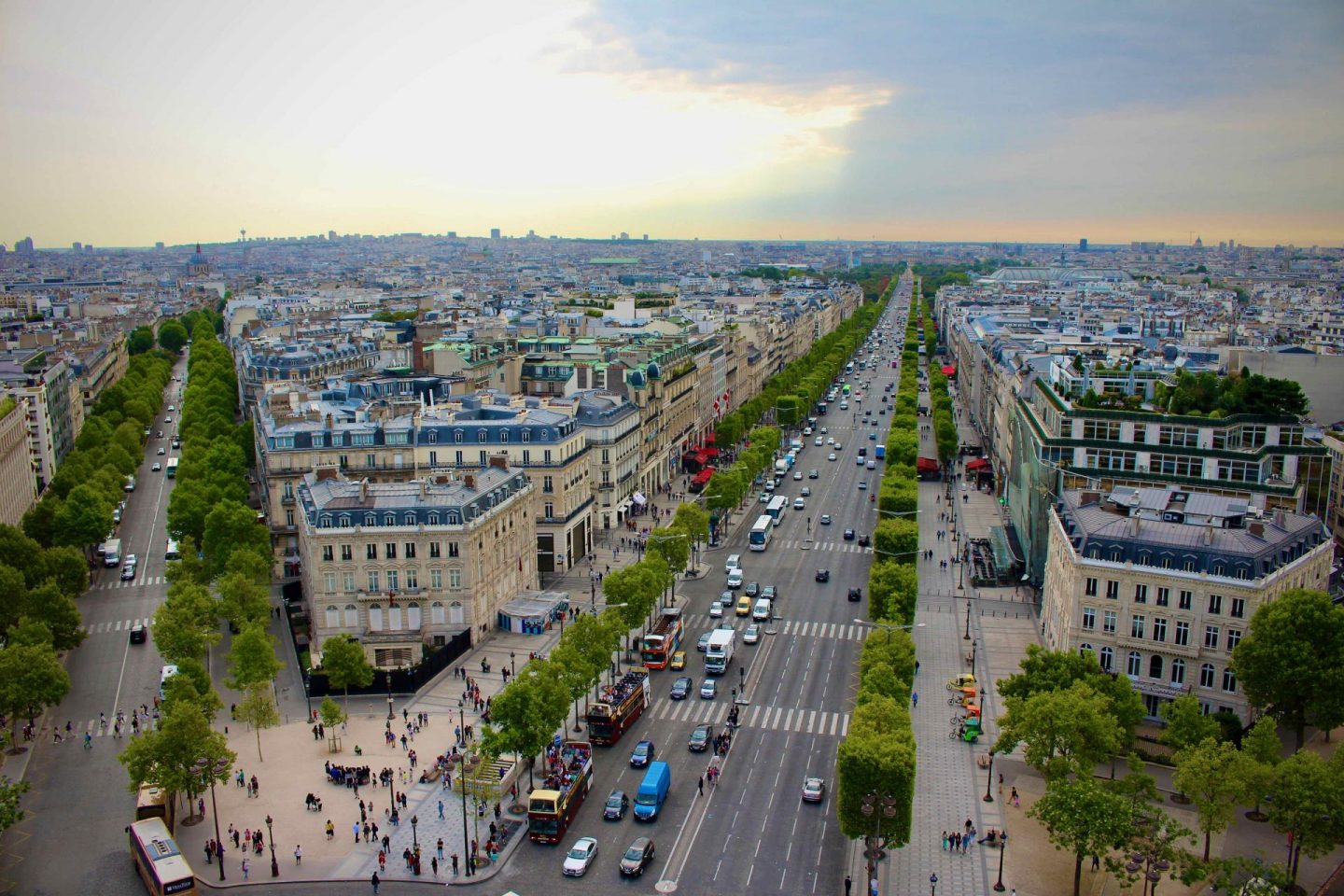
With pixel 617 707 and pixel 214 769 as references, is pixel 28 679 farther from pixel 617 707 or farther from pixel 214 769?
pixel 617 707

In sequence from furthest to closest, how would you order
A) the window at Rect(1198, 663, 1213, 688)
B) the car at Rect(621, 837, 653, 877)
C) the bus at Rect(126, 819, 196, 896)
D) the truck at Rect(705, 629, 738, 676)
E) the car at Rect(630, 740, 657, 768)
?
1. the truck at Rect(705, 629, 738, 676)
2. the window at Rect(1198, 663, 1213, 688)
3. the car at Rect(630, 740, 657, 768)
4. the car at Rect(621, 837, 653, 877)
5. the bus at Rect(126, 819, 196, 896)

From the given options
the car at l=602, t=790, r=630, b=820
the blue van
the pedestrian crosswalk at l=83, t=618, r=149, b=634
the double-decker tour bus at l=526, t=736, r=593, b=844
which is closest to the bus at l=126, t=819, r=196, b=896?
the double-decker tour bus at l=526, t=736, r=593, b=844

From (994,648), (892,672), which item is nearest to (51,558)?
(892,672)

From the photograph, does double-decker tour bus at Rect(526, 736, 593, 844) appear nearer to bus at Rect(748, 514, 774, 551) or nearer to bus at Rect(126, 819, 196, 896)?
bus at Rect(126, 819, 196, 896)

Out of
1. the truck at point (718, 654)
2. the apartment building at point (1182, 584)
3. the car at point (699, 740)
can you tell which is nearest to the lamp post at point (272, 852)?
the car at point (699, 740)

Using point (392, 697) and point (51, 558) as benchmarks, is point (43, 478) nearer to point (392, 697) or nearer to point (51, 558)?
point (51, 558)

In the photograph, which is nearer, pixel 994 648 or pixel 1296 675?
pixel 1296 675

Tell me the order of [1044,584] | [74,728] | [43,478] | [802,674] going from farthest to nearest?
[43,478]
[1044,584]
[802,674]
[74,728]
